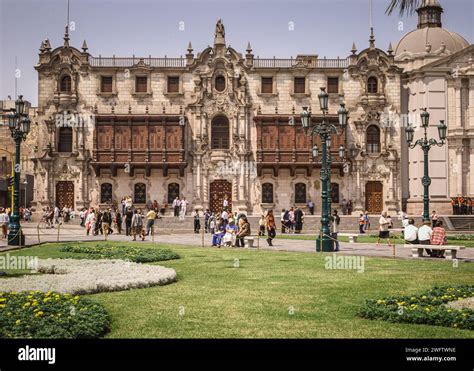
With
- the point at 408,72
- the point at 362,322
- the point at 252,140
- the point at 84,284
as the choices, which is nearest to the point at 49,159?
the point at 252,140

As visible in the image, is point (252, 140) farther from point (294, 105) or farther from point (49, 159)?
point (49, 159)

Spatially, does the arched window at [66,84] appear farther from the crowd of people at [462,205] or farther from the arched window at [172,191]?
the crowd of people at [462,205]

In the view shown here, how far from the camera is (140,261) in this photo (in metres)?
18.1

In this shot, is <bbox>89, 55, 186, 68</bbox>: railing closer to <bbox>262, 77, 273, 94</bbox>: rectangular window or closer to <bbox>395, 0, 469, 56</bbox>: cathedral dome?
<bbox>262, 77, 273, 94</bbox>: rectangular window

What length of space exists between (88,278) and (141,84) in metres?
36.5

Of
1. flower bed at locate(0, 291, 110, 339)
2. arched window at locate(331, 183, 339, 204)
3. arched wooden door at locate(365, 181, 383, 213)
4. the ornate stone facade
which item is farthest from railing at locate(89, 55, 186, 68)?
flower bed at locate(0, 291, 110, 339)

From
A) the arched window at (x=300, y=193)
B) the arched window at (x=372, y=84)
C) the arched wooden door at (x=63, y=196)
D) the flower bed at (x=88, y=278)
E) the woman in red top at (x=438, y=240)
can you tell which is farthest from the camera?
the arched window at (x=372, y=84)

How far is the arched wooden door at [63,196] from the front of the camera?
46.3 m

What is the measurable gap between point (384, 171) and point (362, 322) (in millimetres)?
39929

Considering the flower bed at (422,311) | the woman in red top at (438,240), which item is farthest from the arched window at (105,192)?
the flower bed at (422,311)

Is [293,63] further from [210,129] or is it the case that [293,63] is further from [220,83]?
[210,129]

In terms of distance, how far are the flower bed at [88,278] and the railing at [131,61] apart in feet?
111

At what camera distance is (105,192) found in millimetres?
46562

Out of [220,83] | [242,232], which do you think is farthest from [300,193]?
[242,232]
